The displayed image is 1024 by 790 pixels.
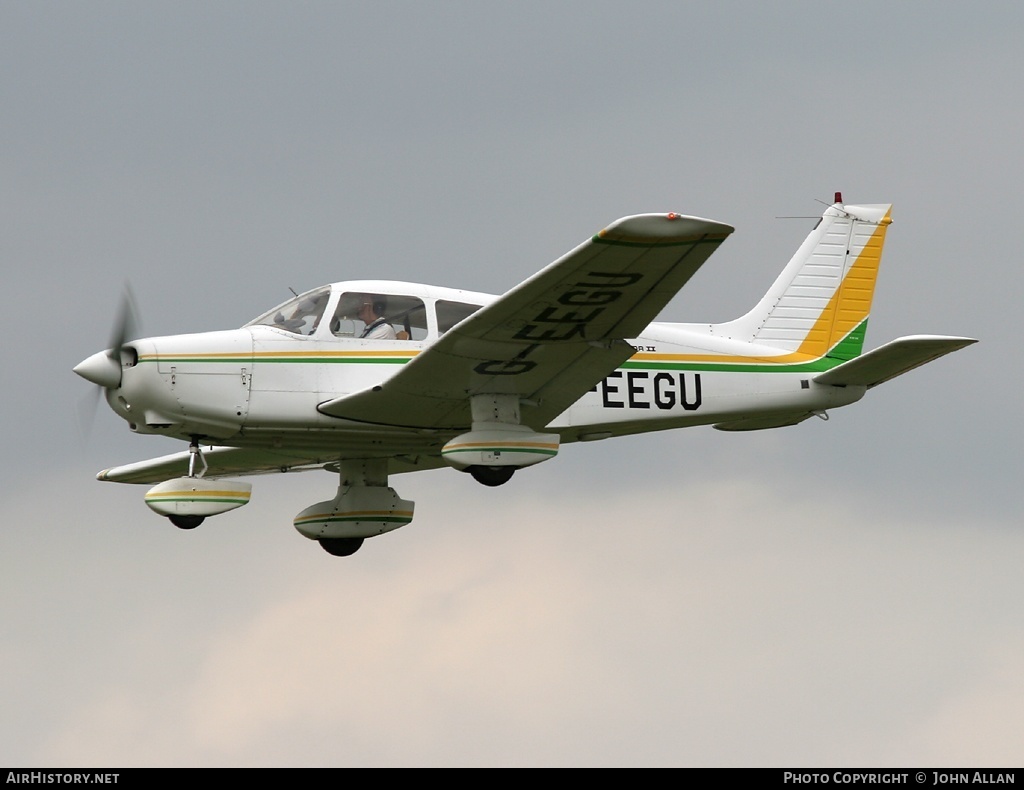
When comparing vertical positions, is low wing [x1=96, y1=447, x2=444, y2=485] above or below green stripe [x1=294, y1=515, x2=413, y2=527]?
above

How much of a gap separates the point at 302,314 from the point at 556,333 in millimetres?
2918

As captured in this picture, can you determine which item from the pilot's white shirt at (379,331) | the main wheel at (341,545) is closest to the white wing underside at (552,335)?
the pilot's white shirt at (379,331)

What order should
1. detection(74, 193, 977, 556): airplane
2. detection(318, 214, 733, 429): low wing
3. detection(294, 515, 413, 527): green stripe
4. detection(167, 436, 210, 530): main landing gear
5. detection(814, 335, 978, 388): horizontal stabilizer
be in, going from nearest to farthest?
detection(318, 214, 733, 429): low wing → detection(74, 193, 977, 556): airplane → detection(167, 436, 210, 530): main landing gear → detection(814, 335, 978, 388): horizontal stabilizer → detection(294, 515, 413, 527): green stripe

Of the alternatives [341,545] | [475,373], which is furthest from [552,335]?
[341,545]

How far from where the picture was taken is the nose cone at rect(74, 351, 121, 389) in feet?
56.0

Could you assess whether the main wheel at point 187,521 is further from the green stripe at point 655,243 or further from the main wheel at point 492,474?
the green stripe at point 655,243

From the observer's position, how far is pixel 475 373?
674 inches

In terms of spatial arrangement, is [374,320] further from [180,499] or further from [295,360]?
[180,499]

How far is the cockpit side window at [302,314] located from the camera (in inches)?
701

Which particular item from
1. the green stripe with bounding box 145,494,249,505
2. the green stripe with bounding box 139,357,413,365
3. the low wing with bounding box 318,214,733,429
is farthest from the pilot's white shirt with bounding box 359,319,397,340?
the green stripe with bounding box 145,494,249,505

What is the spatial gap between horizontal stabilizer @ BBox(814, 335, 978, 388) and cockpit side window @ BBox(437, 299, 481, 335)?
4117 mm

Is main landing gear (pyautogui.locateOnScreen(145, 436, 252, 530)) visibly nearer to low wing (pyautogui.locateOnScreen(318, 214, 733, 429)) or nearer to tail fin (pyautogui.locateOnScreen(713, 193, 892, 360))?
low wing (pyautogui.locateOnScreen(318, 214, 733, 429))

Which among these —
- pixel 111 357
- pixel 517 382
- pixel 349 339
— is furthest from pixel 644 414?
pixel 111 357

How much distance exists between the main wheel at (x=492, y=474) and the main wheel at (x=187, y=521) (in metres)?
2.74
